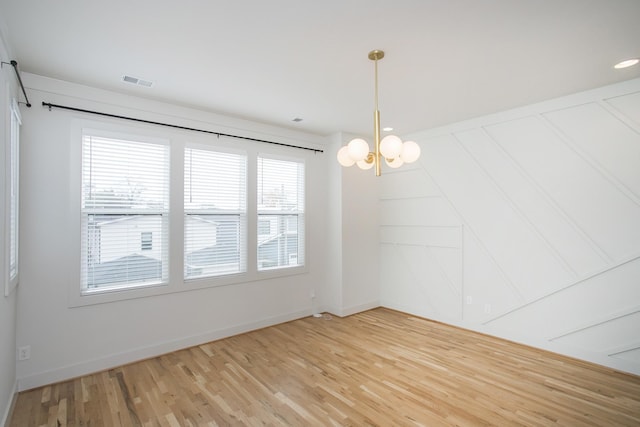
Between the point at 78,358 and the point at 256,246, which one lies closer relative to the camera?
the point at 78,358

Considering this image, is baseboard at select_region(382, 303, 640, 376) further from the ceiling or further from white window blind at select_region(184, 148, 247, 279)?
white window blind at select_region(184, 148, 247, 279)

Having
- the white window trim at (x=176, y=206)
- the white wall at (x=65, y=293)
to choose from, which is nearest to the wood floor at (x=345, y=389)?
the white wall at (x=65, y=293)

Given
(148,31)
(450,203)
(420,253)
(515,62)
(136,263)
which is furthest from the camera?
(420,253)

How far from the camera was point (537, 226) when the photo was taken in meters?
3.67

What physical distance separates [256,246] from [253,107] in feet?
5.92

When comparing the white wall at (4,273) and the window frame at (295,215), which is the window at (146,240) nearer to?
the white wall at (4,273)

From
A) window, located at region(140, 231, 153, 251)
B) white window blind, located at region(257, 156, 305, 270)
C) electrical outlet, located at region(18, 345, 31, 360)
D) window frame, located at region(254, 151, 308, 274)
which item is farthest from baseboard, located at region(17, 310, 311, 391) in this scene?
window, located at region(140, 231, 153, 251)

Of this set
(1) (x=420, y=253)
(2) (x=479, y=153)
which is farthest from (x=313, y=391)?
(2) (x=479, y=153)

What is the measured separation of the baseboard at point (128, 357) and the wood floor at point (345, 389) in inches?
3.1

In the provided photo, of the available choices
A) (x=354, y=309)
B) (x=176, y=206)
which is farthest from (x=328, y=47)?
(x=354, y=309)

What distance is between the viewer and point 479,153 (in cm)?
416

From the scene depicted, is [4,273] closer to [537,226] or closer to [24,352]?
[24,352]

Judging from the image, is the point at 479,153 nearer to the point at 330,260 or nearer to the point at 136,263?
the point at 330,260

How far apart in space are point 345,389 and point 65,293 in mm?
2740
